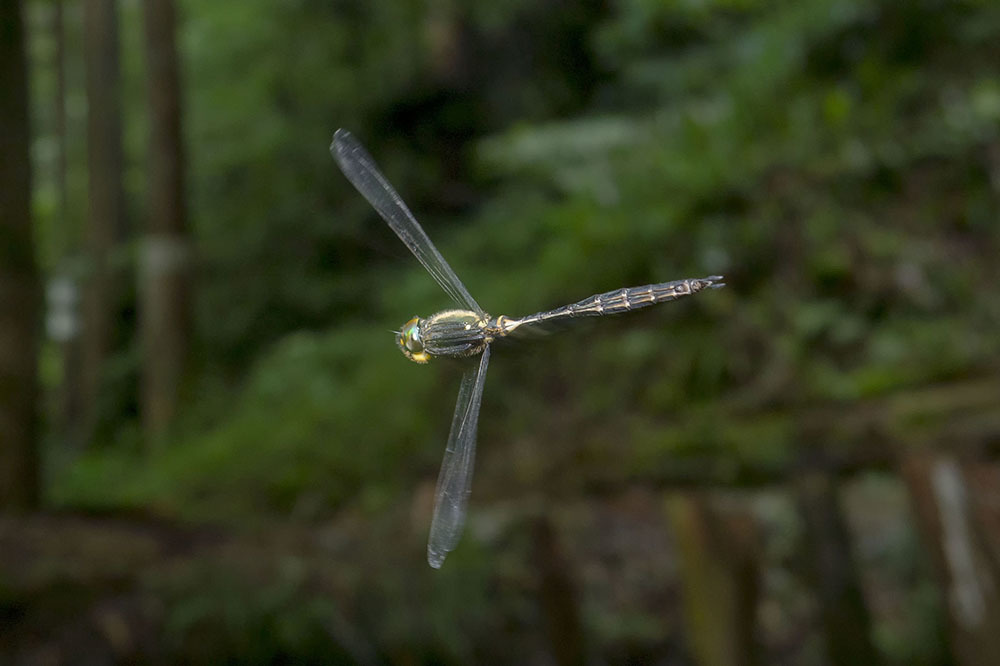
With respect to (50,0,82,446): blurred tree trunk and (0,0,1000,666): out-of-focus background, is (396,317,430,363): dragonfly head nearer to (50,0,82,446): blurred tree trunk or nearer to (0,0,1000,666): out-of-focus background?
(0,0,1000,666): out-of-focus background

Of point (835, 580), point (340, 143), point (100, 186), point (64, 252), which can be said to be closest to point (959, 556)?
point (835, 580)

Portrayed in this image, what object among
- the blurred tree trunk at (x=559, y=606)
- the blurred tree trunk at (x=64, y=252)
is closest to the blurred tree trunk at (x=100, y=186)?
the blurred tree trunk at (x=64, y=252)

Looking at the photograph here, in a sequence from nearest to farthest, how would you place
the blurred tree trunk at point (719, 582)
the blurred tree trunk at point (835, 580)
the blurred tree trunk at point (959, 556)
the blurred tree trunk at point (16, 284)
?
the blurred tree trunk at point (959, 556) → the blurred tree trunk at point (835, 580) → the blurred tree trunk at point (719, 582) → the blurred tree trunk at point (16, 284)

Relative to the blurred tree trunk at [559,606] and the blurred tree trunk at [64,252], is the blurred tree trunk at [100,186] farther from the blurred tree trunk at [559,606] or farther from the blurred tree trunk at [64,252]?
the blurred tree trunk at [559,606]

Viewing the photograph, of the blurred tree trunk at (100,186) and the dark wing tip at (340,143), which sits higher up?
the blurred tree trunk at (100,186)

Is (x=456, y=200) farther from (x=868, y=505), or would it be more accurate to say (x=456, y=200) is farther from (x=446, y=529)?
(x=446, y=529)

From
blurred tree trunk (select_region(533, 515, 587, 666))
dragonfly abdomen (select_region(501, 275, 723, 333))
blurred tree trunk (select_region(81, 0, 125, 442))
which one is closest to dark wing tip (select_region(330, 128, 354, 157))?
dragonfly abdomen (select_region(501, 275, 723, 333))
